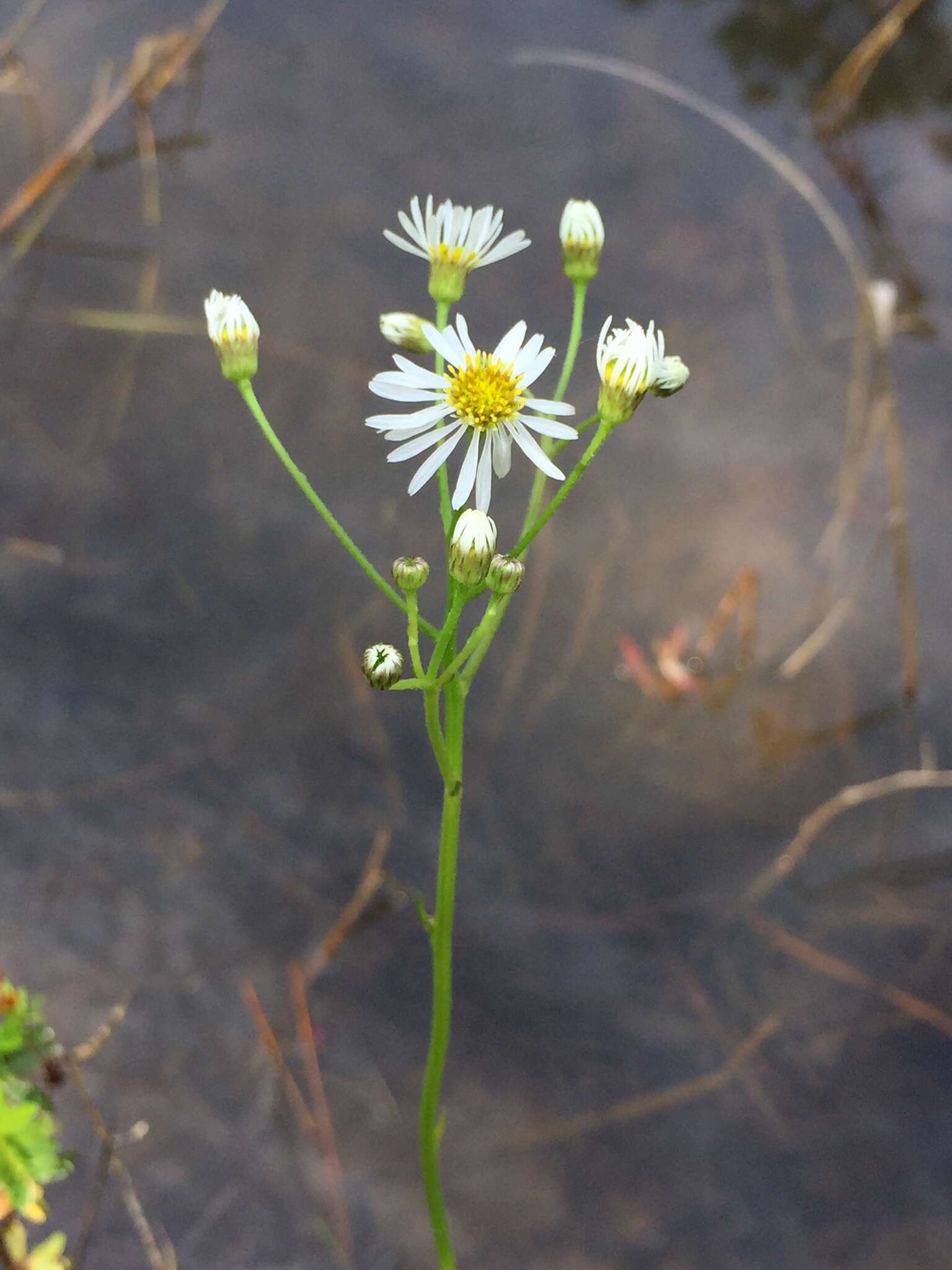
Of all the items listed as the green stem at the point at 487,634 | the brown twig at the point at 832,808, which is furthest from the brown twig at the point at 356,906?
the green stem at the point at 487,634

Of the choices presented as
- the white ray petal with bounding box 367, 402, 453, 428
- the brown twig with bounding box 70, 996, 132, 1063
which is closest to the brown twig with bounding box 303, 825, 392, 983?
the brown twig with bounding box 70, 996, 132, 1063

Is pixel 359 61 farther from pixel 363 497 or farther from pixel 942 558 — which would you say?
pixel 942 558

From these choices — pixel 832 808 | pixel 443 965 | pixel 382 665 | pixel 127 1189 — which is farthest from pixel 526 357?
pixel 127 1189

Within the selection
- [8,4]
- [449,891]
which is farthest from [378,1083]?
[8,4]

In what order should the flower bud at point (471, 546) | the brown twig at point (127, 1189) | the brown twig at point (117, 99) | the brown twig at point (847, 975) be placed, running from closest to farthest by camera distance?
the flower bud at point (471, 546) → the brown twig at point (127, 1189) → the brown twig at point (847, 975) → the brown twig at point (117, 99)

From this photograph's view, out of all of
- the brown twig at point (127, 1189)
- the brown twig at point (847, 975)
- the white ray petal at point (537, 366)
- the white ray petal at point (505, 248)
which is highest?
the white ray petal at point (505, 248)

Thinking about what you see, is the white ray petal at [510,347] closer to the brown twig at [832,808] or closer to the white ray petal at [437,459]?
the white ray petal at [437,459]
